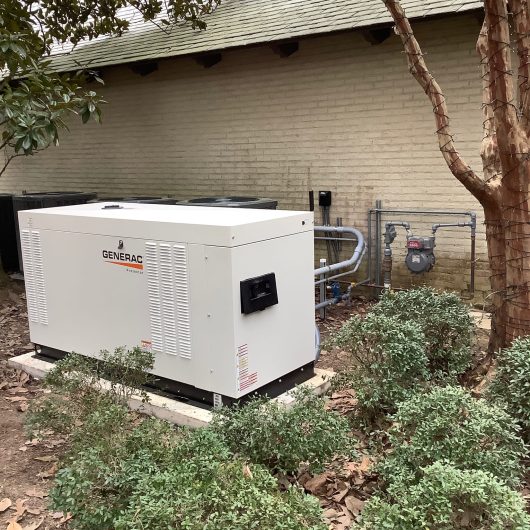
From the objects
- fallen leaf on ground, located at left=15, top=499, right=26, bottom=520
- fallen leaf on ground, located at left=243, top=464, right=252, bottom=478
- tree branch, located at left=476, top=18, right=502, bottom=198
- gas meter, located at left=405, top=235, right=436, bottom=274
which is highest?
tree branch, located at left=476, top=18, right=502, bottom=198

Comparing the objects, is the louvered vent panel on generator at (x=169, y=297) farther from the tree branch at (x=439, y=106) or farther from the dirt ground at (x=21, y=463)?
the tree branch at (x=439, y=106)

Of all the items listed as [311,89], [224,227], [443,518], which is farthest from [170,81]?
[443,518]

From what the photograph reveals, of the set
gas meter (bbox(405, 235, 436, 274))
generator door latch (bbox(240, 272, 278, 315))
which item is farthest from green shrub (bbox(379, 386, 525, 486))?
gas meter (bbox(405, 235, 436, 274))

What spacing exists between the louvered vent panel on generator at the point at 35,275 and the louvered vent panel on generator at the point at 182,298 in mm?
1622

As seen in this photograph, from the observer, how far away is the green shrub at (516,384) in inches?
131

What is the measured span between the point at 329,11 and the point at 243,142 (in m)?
2.25

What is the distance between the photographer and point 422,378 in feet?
13.1

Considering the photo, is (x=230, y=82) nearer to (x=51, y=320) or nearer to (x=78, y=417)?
(x=51, y=320)

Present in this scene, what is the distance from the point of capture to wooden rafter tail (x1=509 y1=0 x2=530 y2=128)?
158 inches

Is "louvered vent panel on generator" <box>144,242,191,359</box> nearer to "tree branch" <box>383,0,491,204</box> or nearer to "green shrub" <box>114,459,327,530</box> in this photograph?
"green shrub" <box>114,459,327,530</box>

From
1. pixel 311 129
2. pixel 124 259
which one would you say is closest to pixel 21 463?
pixel 124 259

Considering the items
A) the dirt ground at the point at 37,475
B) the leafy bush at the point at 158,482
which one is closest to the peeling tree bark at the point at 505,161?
the dirt ground at the point at 37,475

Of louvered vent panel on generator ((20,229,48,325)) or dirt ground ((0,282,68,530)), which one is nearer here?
dirt ground ((0,282,68,530))

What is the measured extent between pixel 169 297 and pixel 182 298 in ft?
0.45
